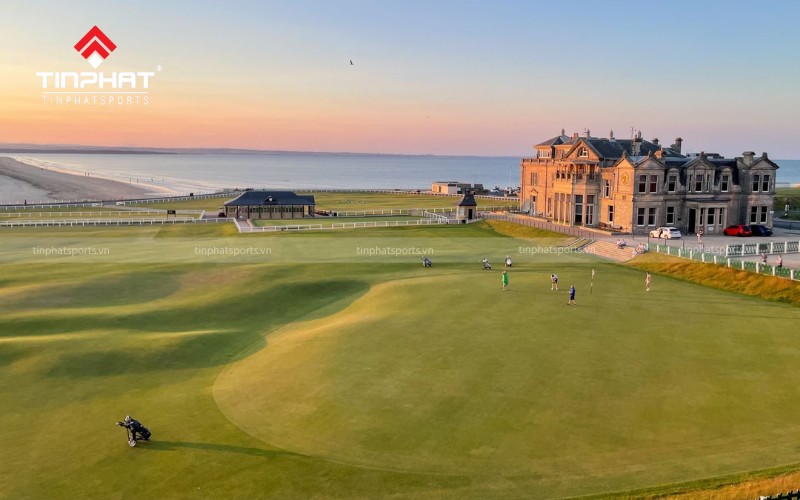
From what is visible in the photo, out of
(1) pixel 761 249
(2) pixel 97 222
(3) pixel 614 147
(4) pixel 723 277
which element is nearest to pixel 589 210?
(3) pixel 614 147

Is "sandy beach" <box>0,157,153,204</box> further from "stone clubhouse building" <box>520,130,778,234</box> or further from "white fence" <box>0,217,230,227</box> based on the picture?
"stone clubhouse building" <box>520,130,778,234</box>

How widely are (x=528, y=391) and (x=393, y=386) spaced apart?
546 cm

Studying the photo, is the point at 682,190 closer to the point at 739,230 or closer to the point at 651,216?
the point at 651,216

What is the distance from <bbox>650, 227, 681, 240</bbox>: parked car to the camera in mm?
62281

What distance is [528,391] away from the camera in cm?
2425

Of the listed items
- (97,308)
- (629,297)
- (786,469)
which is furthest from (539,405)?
(97,308)

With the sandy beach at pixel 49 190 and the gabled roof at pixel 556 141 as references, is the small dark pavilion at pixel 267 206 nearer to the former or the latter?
the gabled roof at pixel 556 141

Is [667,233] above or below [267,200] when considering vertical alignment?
below

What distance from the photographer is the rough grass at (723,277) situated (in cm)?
4000

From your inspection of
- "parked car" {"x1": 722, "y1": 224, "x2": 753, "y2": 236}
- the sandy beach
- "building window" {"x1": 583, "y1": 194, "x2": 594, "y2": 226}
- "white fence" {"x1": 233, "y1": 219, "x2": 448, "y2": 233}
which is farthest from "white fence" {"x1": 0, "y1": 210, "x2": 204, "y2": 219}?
"parked car" {"x1": 722, "y1": 224, "x2": 753, "y2": 236}

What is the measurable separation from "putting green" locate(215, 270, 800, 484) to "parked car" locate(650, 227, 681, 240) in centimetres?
2570

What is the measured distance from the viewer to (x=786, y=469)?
17891 mm

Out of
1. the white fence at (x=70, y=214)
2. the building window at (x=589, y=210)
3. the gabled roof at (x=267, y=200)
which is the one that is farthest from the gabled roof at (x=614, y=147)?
the white fence at (x=70, y=214)

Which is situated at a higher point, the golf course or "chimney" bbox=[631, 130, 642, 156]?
"chimney" bbox=[631, 130, 642, 156]
